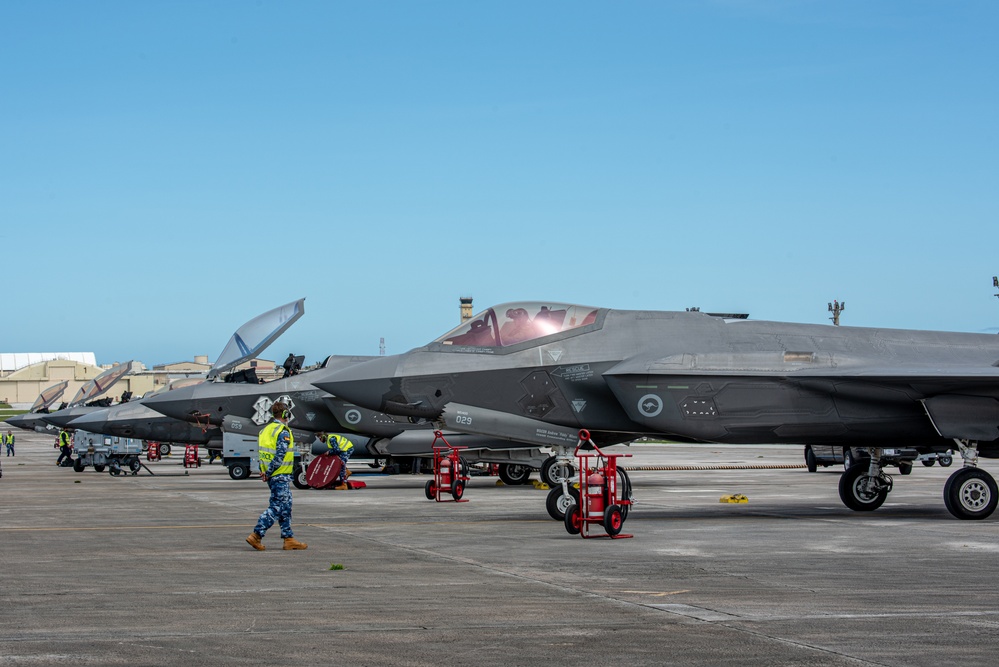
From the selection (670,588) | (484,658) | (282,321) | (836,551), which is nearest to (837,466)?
(282,321)

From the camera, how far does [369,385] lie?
17.3 meters

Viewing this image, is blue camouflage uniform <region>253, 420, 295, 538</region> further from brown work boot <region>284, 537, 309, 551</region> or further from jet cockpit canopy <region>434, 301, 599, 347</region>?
jet cockpit canopy <region>434, 301, 599, 347</region>

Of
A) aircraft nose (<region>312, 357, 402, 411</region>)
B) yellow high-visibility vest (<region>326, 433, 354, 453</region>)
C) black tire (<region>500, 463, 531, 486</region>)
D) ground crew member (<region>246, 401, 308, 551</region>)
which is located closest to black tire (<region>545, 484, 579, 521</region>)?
aircraft nose (<region>312, 357, 402, 411</region>)

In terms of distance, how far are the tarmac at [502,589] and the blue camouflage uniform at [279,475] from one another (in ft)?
→ 1.56

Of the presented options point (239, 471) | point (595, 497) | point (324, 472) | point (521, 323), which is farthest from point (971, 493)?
point (239, 471)

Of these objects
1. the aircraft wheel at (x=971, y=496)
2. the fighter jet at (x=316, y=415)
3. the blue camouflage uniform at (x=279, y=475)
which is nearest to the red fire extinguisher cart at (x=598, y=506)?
the blue camouflage uniform at (x=279, y=475)

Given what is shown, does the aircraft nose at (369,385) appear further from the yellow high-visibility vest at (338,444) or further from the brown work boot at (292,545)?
the yellow high-visibility vest at (338,444)

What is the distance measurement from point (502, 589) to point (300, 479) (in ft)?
57.8

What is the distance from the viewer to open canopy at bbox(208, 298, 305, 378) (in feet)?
83.5

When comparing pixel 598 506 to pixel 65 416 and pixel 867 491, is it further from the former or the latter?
pixel 65 416

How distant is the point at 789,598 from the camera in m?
8.66

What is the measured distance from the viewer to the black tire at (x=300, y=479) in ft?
84.6

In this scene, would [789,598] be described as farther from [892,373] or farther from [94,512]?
[94,512]

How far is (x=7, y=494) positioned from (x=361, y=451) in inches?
345
